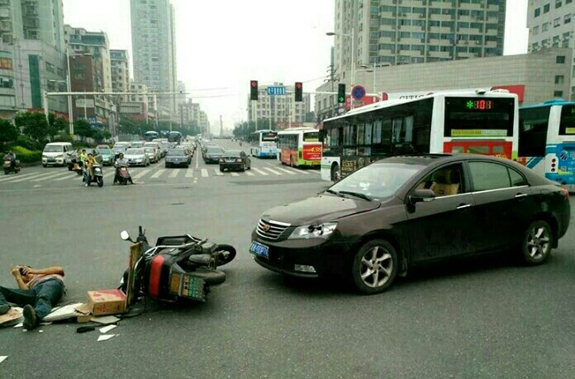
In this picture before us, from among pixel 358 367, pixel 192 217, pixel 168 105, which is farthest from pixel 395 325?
pixel 168 105

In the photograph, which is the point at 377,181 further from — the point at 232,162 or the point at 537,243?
the point at 232,162

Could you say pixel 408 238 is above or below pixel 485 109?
below

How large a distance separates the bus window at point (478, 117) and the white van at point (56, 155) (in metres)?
28.8

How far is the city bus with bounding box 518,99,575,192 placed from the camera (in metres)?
14.3

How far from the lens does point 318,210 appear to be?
527 cm

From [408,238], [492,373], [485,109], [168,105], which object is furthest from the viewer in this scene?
[168,105]

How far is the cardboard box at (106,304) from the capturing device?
4.44m

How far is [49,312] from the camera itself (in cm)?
442

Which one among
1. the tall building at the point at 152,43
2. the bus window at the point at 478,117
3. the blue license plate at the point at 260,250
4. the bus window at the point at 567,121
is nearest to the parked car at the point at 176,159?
the bus window at the point at 478,117

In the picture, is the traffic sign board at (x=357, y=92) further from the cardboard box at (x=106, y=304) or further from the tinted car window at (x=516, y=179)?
the cardboard box at (x=106, y=304)

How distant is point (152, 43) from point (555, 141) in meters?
188

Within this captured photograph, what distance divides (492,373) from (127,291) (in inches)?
136

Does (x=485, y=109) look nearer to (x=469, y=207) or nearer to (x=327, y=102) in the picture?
(x=469, y=207)

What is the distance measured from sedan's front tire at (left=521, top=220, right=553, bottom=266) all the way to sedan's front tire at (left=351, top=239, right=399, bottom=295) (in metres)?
2.20
